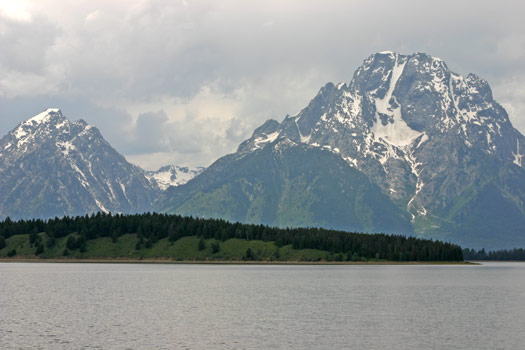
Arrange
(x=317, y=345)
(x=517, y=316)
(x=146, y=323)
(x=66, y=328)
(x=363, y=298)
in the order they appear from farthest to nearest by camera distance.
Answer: (x=363, y=298), (x=517, y=316), (x=146, y=323), (x=66, y=328), (x=317, y=345)

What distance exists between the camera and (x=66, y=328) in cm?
9700

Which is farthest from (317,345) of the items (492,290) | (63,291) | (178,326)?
(492,290)

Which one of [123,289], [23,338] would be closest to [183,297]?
[123,289]

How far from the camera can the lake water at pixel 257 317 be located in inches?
3393

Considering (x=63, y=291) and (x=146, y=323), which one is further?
(x=63, y=291)

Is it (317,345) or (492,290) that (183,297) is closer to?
(317,345)

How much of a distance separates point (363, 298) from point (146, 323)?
2412 inches

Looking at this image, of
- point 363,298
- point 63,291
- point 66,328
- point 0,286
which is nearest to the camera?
point 66,328

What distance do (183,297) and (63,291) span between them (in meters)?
34.3

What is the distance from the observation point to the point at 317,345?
84000 mm

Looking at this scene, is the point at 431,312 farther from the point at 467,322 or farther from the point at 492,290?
the point at 492,290

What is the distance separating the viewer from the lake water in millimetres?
86188

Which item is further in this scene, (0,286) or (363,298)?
(0,286)

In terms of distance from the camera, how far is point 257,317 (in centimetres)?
11206
